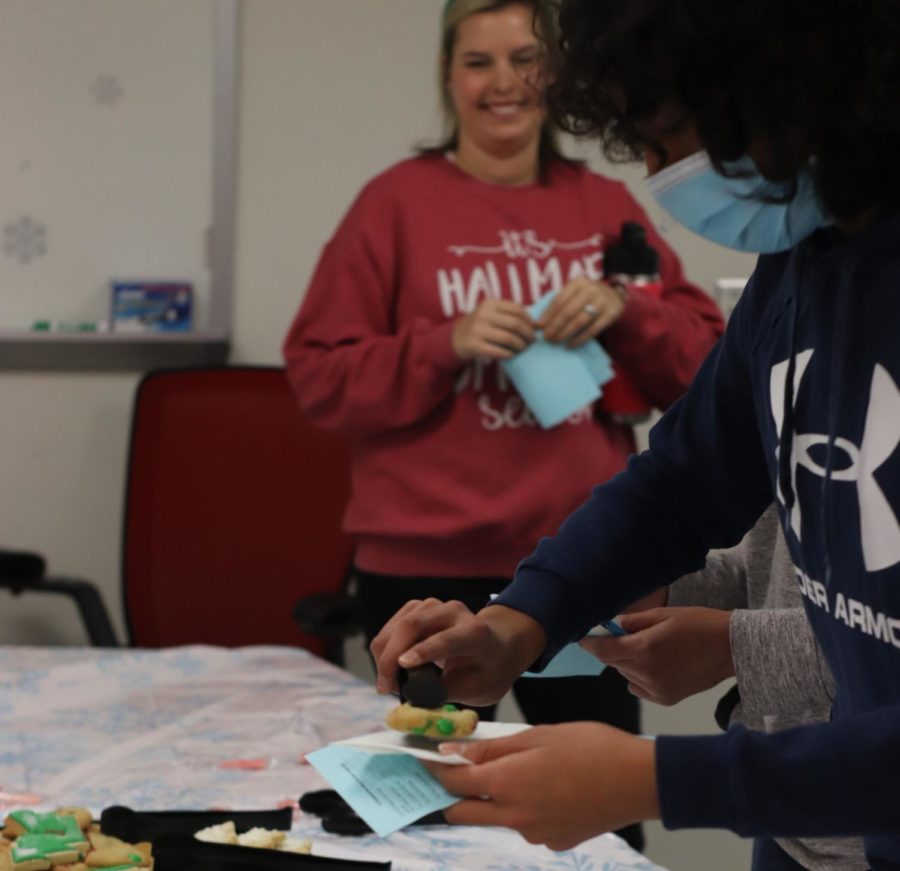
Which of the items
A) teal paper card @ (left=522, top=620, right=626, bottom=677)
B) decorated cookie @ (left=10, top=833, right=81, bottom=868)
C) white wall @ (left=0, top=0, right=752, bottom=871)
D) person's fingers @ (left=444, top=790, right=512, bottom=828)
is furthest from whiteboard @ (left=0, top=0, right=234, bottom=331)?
person's fingers @ (left=444, top=790, right=512, bottom=828)

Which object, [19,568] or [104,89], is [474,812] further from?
[104,89]

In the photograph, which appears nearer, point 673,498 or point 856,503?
point 856,503

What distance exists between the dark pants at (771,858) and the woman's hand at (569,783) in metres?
0.46

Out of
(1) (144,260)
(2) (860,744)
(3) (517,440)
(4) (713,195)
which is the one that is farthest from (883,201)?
(1) (144,260)

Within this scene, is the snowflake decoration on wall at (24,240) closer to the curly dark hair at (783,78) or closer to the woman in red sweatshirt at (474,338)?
the woman in red sweatshirt at (474,338)

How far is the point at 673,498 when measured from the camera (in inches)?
44.7

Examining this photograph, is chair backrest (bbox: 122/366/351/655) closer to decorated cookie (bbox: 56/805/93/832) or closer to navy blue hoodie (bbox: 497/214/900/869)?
decorated cookie (bbox: 56/805/93/832)

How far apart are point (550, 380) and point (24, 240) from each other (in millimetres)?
1304

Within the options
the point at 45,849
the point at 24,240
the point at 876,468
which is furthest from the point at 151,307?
the point at 876,468

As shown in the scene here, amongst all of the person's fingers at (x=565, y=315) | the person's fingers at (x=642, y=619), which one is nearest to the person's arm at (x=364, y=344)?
the person's fingers at (x=565, y=315)

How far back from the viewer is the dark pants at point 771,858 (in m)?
1.23

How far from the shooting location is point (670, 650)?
1.18 meters

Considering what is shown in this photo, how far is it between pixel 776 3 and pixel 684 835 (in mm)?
2386

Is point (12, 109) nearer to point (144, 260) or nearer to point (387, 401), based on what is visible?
point (144, 260)
